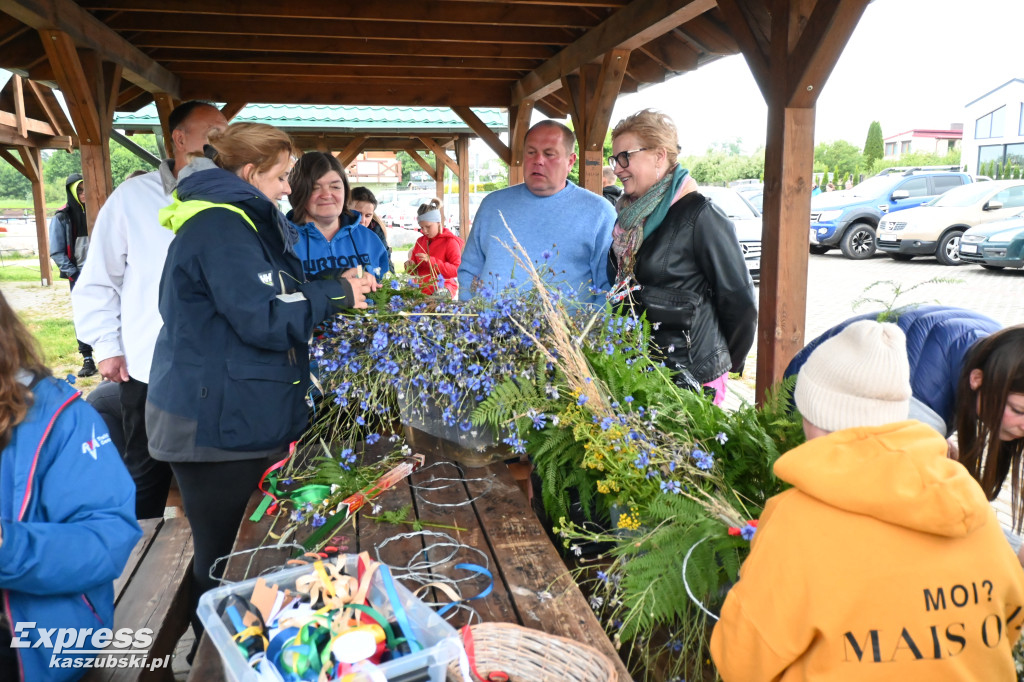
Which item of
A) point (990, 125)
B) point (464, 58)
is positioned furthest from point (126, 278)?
point (990, 125)

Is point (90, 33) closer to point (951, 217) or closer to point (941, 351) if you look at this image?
point (941, 351)

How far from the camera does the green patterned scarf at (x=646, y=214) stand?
2695mm

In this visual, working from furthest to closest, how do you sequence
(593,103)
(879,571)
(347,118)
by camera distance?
(347,118) < (593,103) < (879,571)

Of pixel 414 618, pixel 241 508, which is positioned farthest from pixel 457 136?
pixel 414 618

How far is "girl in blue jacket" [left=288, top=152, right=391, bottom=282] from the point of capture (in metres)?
3.14

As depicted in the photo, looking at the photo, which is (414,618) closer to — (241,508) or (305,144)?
(241,508)

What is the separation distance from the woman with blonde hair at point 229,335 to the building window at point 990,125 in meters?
50.1

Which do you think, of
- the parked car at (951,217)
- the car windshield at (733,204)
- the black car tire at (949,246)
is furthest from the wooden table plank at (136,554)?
the black car tire at (949,246)

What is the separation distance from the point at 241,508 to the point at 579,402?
1.04 meters

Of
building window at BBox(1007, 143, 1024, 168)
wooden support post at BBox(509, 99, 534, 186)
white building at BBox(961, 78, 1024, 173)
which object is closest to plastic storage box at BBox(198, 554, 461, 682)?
wooden support post at BBox(509, 99, 534, 186)

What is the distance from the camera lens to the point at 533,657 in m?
1.31

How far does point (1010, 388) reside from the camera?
5.35 ft

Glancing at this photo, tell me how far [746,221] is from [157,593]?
38.6 feet

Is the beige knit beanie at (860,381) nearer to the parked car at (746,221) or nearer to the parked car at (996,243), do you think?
the parked car at (746,221)
